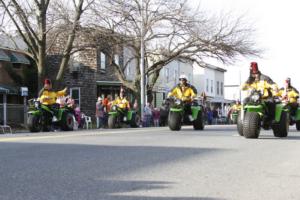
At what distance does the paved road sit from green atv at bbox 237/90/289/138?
77.6 inches

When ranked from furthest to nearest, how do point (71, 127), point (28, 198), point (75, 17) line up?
point (75, 17) → point (71, 127) → point (28, 198)

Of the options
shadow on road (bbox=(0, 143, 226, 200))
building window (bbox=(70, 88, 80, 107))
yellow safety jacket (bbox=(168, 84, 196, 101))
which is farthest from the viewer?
building window (bbox=(70, 88, 80, 107))

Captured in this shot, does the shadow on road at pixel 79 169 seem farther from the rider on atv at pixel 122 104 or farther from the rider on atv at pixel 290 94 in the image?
the rider on atv at pixel 122 104

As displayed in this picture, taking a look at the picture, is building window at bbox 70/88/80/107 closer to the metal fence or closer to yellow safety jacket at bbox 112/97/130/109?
the metal fence

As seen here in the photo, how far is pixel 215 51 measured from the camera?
36.4 metres

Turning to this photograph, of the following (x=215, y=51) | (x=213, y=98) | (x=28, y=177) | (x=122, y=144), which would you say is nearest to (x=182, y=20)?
(x=215, y=51)

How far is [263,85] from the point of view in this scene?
14.4 m

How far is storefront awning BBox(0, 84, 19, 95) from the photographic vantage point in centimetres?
3544

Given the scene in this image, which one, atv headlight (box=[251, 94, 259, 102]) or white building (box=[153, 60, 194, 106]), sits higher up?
white building (box=[153, 60, 194, 106])

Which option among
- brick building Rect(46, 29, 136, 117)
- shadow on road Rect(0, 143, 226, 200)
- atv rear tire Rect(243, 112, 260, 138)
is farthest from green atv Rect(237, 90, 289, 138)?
brick building Rect(46, 29, 136, 117)

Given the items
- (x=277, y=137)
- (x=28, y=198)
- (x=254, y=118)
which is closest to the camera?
(x=28, y=198)

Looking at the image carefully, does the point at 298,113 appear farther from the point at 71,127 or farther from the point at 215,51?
the point at 215,51

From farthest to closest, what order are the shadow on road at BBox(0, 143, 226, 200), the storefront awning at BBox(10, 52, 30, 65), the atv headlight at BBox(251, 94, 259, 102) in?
the storefront awning at BBox(10, 52, 30, 65) < the atv headlight at BBox(251, 94, 259, 102) < the shadow on road at BBox(0, 143, 226, 200)

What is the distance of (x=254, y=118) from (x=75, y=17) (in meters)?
17.5
